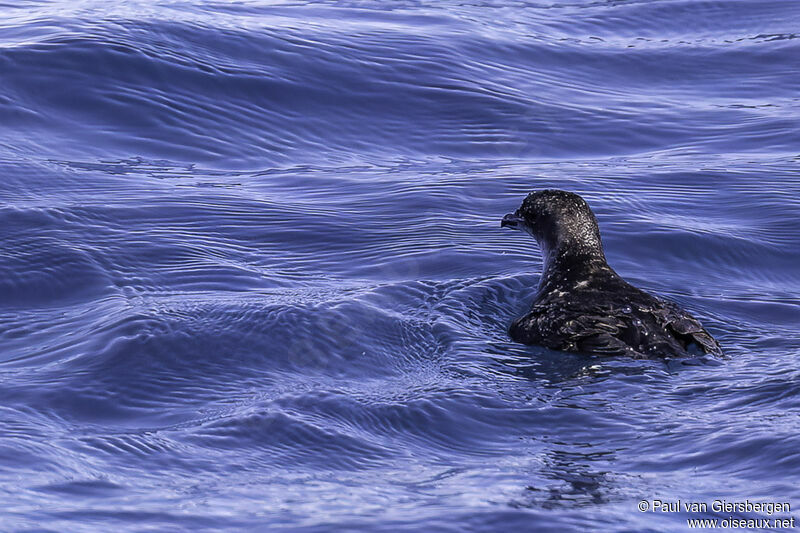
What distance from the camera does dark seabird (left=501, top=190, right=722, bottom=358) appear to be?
845cm

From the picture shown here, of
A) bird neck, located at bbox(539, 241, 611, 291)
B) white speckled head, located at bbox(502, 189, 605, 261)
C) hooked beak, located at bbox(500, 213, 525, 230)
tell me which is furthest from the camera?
hooked beak, located at bbox(500, 213, 525, 230)

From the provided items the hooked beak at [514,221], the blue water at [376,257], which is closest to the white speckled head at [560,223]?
the hooked beak at [514,221]

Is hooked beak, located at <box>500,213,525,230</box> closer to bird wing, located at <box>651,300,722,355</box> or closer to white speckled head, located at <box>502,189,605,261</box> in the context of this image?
white speckled head, located at <box>502,189,605,261</box>

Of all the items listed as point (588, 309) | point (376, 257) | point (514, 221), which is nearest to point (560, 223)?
point (514, 221)

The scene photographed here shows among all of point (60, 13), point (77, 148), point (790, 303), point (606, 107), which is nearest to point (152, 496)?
point (790, 303)

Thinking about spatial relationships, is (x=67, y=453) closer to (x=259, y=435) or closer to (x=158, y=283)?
(x=259, y=435)

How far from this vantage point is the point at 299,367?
832cm

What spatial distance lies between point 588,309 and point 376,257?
9.34ft

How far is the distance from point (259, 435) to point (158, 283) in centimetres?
348

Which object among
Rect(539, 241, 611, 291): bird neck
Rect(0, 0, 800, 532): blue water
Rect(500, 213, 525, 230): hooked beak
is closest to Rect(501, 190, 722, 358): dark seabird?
Rect(539, 241, 611, 291): bird neck

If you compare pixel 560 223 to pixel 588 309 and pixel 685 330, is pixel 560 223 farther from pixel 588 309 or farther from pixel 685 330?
pixel 685 330

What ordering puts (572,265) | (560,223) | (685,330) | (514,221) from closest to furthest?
(685,330) < (572,265) < (560,223) < (514,221)

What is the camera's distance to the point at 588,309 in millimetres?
8781

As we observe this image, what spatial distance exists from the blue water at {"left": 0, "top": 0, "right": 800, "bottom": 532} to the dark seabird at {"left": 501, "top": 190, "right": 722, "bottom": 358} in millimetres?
186
